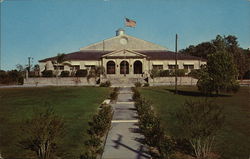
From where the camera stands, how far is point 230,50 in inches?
2660

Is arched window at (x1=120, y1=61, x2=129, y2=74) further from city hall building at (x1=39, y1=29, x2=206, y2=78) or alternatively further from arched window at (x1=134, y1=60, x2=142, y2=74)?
arched window at (x1=134, y1=60, x2=142, y2=74)

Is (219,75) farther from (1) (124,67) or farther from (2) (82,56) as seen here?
(2) (82,56)


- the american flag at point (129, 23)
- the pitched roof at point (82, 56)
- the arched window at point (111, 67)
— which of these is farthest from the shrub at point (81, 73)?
the american flag at point (129, 23)

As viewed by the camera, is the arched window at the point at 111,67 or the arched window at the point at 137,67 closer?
the arched window at the point at 111,67

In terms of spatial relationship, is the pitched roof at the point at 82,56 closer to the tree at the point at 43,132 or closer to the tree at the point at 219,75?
the tree at the point at 219,75

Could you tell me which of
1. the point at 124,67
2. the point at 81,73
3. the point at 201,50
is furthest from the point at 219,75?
the point at 201,50

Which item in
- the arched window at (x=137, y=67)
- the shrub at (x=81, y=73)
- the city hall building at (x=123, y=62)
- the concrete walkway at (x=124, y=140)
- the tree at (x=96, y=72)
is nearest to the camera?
the concrete walkway at (x=124, y=140)

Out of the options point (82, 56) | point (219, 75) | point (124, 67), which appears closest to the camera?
point (219, 75)

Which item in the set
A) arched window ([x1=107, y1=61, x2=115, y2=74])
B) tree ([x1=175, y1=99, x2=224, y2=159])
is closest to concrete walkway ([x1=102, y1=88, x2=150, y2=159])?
tree ([x1=175, y1=99, x2=224, y2=159])

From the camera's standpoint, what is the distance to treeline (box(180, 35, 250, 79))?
6194 centimetres

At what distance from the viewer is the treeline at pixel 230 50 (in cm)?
6194

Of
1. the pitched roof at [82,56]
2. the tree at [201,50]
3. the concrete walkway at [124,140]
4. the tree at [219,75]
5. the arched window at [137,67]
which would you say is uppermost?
the tree at [201,50]

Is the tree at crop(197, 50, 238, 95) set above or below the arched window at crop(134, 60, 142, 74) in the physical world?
below

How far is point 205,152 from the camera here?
10.1 metres
